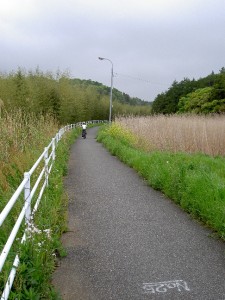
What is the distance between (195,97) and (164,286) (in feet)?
167

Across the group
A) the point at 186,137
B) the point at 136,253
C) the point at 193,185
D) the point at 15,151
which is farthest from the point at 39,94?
the point at 136,253

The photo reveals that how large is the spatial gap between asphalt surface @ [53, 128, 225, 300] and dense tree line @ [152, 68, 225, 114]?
102 ft

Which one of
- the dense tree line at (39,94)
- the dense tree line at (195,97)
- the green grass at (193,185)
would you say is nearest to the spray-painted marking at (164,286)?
the green grass at (193,185)

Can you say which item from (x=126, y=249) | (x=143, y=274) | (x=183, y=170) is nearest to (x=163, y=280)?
(x=143, y=274)

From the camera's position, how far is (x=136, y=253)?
190 inches

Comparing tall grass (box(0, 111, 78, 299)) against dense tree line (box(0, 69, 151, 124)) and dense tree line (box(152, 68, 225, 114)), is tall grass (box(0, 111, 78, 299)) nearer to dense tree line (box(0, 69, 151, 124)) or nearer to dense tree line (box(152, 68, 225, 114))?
dense tree line (box(0, 69, 151, 124))

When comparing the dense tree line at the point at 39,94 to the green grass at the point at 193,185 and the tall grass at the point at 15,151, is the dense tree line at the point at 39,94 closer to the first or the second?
the tall grass at the point at 15,151

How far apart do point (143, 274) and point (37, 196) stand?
2.54m

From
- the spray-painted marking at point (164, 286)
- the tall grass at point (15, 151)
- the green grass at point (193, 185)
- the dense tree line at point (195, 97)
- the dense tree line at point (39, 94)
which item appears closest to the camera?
the spray-painted marking at point (164, 286)

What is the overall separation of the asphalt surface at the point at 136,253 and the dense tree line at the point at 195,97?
3115cm

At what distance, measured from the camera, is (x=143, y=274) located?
4207 millimetres

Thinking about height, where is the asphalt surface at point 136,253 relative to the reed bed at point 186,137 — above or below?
below

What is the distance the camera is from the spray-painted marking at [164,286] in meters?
3.84

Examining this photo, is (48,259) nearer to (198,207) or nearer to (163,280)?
(163,280)
